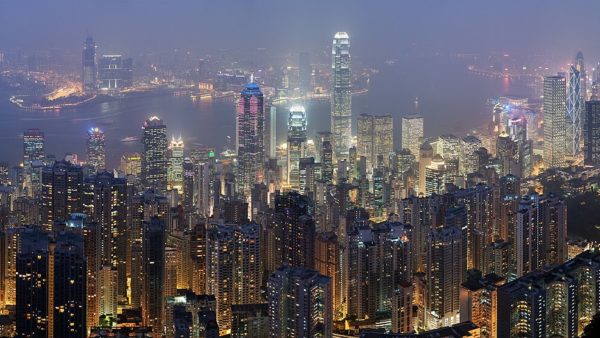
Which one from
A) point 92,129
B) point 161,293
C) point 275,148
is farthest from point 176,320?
point 275,148

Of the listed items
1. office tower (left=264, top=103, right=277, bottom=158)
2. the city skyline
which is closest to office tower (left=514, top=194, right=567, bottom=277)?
the city skyline

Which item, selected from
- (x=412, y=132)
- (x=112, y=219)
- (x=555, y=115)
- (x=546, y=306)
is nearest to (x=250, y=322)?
(x=546, y=306)

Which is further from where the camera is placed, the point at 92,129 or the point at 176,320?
the point at 92,129

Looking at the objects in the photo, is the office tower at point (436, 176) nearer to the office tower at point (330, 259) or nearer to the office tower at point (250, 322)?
the office tower at point (330, 259)

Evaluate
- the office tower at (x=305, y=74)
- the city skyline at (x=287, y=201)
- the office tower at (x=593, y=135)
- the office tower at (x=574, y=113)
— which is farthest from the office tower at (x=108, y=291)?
the office tower at (x=574, y=113)

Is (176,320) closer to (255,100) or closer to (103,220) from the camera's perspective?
(103,220)
